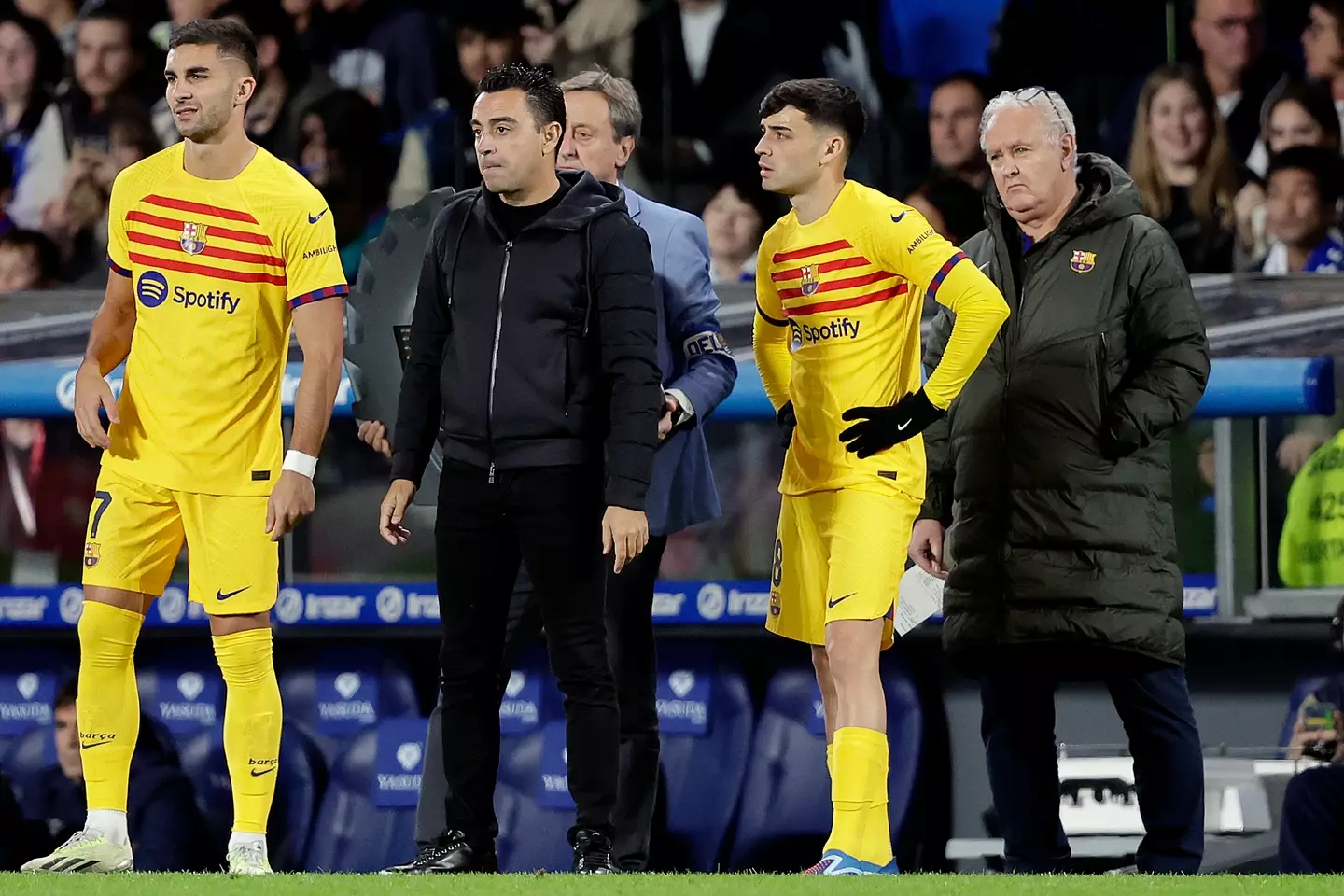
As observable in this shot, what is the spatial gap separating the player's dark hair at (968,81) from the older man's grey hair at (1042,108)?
2480mm

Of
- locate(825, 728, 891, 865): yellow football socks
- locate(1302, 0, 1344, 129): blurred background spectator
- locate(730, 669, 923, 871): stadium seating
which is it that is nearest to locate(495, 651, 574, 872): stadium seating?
locate(730, 669, 923, 871): stadium seating

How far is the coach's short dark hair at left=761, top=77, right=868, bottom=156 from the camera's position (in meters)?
4.00

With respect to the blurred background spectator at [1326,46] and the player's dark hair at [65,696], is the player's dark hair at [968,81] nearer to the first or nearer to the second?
the blurred background spectator at [1326,46]

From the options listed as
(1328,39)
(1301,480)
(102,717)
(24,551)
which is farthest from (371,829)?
(1328,39)

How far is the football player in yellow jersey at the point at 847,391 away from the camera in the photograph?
12.5 ft

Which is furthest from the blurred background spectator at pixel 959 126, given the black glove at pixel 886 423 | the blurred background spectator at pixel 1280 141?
the black glove at pixel 886 423

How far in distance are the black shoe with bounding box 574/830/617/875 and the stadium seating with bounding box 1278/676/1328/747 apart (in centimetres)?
284

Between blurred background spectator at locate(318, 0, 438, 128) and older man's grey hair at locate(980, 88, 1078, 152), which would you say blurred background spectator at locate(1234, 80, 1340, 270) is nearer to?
older man's grey hair at locate(980, 88, 1078, 152)

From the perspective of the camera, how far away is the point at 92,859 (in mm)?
3762

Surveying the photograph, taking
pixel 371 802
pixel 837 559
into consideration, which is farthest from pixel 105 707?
pixel 371 802

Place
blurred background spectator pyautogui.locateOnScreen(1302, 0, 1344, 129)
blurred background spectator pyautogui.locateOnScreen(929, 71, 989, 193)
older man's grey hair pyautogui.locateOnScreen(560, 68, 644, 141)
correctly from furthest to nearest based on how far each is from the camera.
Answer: blurred background spectator pyautogui.locateOnScreen(929, 71, 989, 193) → blurred background spectator pyautogui.locateOnScreen(1302, 0, 1344, 129) → older man's grey hair pyautogui.locateOnScreen(560, 68, 644, 141)

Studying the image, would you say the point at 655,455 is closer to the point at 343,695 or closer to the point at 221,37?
the point at 221,37

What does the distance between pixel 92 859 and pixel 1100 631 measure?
6.52 ft

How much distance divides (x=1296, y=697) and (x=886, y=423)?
267 centimetres
